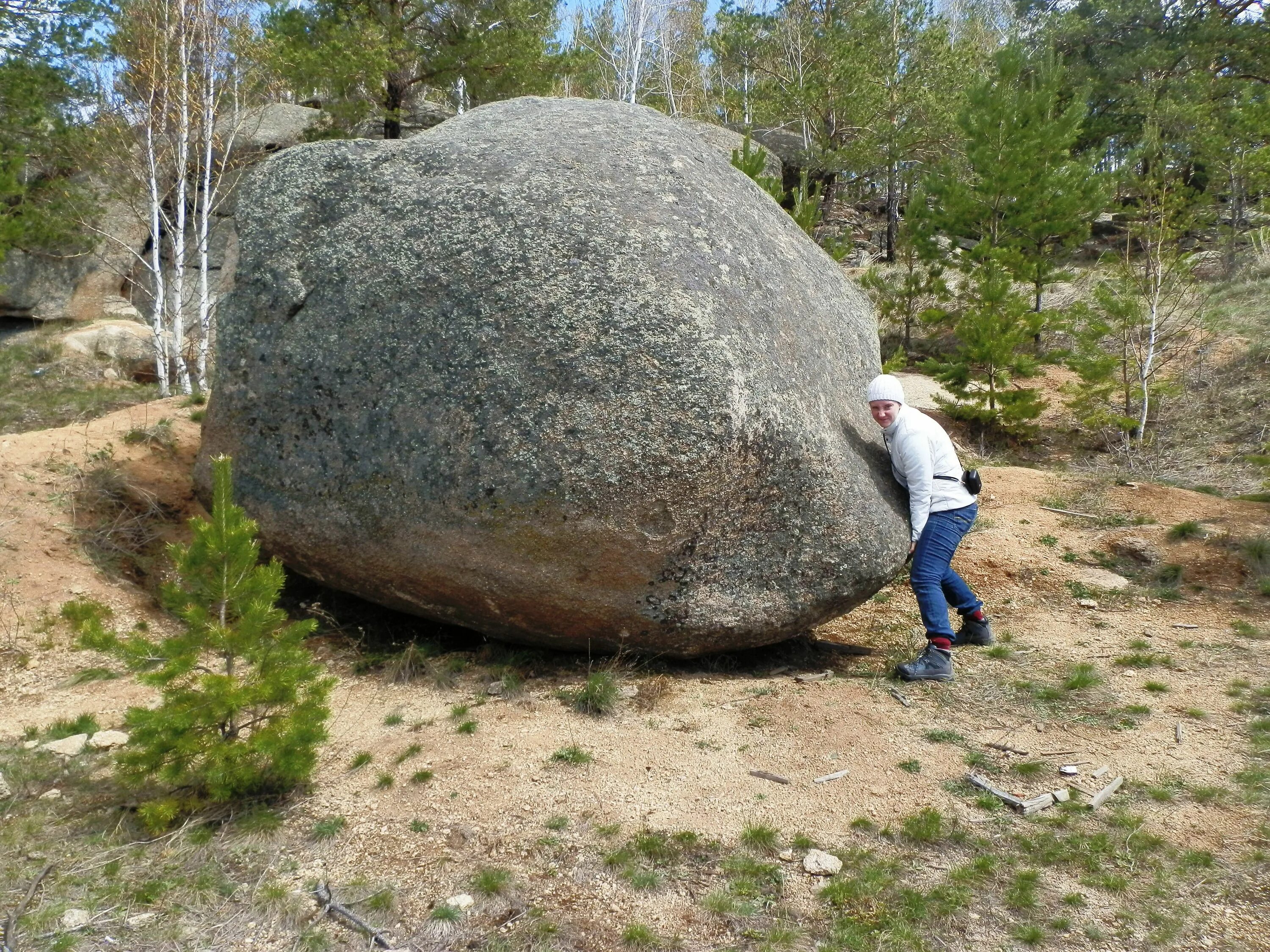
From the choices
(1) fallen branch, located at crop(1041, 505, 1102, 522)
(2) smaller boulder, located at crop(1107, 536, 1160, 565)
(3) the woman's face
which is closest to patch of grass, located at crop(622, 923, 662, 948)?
(3) the woman's face

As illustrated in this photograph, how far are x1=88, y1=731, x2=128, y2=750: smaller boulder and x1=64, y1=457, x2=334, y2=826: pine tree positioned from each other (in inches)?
24.3

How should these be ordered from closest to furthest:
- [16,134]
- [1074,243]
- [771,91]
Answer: [16,134], [1074,243], [771,91]

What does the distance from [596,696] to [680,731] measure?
444mm

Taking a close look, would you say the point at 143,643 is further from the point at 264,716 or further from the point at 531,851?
the point at 531,851

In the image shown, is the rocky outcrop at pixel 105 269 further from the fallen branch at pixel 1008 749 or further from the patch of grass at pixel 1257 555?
the fallen branch at pixel 1008 749

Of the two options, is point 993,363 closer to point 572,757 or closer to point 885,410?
point 885,410

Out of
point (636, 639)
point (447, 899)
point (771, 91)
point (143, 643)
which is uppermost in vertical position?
point (771, 91)

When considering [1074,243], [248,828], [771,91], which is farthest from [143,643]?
[771,91]

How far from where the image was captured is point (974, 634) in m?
5.42

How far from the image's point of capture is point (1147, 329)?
528 inches

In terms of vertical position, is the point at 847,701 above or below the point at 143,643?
below

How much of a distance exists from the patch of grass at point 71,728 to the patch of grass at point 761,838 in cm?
281

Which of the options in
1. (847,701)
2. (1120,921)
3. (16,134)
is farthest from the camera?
(16,134)

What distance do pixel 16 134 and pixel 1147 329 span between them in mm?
16907
